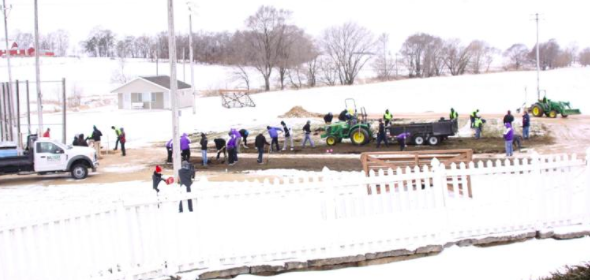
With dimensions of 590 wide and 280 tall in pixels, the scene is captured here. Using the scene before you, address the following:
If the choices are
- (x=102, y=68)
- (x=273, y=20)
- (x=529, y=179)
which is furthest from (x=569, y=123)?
(x=102, y=68)

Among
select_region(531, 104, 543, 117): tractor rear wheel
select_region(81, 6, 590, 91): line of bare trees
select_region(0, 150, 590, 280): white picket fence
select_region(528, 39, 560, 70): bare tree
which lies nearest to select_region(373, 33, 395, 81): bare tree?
select_region(81, 6, 590, 91): line of bare trees

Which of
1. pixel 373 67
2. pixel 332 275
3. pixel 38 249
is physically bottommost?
pixel 332 275

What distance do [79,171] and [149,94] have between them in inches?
1595

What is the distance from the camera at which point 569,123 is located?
34.9m

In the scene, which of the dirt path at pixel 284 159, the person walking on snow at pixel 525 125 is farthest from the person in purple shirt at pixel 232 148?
the person walking on snow at pixel 525 125

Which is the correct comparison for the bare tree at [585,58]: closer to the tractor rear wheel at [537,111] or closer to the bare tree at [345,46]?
the bare tree at [345,46]

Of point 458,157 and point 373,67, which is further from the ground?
point 373,67

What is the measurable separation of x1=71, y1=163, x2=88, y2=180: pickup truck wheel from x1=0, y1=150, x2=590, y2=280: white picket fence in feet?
48.6

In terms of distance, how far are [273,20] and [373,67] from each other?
26.5 metres

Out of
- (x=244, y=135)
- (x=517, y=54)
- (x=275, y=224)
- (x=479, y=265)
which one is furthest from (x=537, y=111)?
(x=517, y=54)

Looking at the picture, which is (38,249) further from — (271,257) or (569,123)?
(569,123)

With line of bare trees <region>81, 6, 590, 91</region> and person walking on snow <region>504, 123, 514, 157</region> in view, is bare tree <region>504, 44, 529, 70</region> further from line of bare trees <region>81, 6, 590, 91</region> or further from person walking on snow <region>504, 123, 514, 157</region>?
person walking on snow <region>504, 123, 514, 157</region>

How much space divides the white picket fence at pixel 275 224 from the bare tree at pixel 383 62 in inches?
4016

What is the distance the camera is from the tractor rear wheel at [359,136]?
94.5ft
